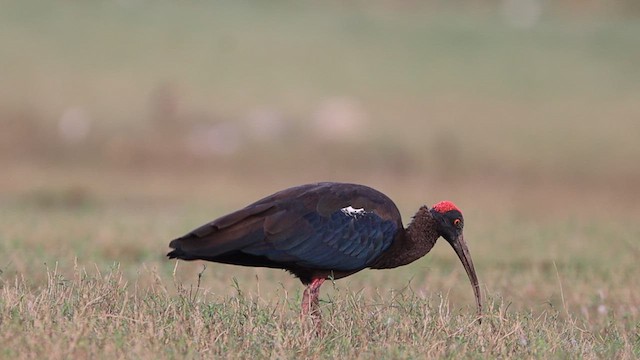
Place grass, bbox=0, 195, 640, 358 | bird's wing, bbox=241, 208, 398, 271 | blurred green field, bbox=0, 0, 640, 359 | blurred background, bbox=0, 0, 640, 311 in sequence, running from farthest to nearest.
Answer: blurred background, bbox=0, 0, 640, 311, blurred green field, bbox=0, 0, 640, 359, bird's wing, bbox=241, 208, 398, 271, grass, bbox=0, 195, 640, 358

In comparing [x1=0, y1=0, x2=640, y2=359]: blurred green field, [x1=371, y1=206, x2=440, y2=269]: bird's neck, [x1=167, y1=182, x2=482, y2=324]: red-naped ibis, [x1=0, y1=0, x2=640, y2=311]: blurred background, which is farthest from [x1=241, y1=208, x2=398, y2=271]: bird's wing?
[x1=0, y1=0, x2=640, y2=311]: blurred background

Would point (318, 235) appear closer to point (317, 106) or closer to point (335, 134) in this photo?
point (335, 134)

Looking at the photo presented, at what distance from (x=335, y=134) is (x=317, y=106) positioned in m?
1.38

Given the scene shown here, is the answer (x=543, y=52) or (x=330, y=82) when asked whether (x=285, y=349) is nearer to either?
(x=330, y=82)

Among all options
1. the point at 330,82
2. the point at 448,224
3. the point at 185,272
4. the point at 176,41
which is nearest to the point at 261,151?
the point at 330,82

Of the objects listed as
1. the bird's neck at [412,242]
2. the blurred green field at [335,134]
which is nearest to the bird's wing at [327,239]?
the bird's neck at [412,242]

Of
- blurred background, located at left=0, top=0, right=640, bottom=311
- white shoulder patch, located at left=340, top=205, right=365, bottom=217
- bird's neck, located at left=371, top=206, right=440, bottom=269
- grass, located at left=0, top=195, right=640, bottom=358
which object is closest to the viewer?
grass, located at left=0, top=195, right=640, bottom=358

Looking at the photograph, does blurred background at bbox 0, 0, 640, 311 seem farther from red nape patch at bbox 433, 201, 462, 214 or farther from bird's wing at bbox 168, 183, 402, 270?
bird's wing at bbox 168, 183, 402, 270

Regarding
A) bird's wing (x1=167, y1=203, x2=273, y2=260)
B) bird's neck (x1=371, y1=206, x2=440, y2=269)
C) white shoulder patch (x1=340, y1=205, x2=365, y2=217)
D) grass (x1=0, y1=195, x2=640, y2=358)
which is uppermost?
white shoulder patch (x1=340, y1=205, x2=365, y2=217)

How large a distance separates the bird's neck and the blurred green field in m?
0.40

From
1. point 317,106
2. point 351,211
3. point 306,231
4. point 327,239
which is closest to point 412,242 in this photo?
point 351,211

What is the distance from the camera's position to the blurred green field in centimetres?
1089

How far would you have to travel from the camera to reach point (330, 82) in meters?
29.9

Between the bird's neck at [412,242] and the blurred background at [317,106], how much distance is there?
32.2 ft
